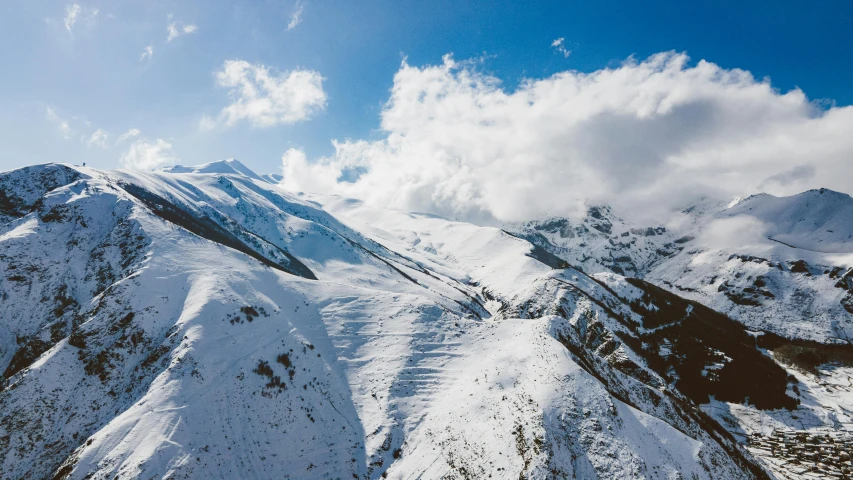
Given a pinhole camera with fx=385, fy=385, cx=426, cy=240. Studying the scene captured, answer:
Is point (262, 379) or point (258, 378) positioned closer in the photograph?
point (258, 378)

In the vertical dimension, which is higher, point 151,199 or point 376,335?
point 151,199

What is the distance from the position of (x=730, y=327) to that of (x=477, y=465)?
18015 centimetres

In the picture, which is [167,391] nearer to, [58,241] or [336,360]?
[336,360]

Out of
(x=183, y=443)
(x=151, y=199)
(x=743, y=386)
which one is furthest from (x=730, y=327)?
(x=151, y=199)

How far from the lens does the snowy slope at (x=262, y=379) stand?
35406 millimetres

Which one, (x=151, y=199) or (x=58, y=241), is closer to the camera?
(x=58, y=241)

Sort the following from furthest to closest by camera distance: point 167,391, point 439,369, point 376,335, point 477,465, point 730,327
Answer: point 730,327 < point 376,335 < point 439,369 < point 167,391 < point 477,465

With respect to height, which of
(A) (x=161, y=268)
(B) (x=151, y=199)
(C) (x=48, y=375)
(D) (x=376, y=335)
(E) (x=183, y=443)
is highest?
(B) (x=151, y=199)

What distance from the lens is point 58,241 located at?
64.6 meters

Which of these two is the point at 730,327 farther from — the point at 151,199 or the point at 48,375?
the point at 151,199

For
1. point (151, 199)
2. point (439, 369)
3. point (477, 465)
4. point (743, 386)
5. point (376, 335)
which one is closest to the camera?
point (477, 465)

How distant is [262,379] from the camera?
45.0 meters

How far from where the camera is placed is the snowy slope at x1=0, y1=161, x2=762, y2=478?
1394 inches

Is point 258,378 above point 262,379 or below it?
above
